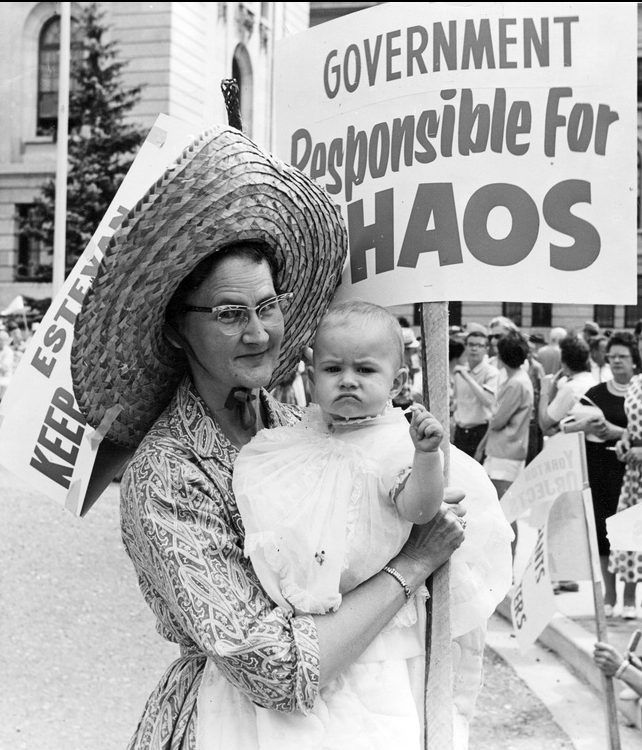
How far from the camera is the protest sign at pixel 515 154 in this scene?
2.44 metres

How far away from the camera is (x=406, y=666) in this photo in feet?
7.18

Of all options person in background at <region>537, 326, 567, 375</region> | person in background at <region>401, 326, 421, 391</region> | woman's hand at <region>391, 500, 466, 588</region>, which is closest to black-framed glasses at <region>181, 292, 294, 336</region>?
woman's hand at <region>391, 500, 466, 588</region>

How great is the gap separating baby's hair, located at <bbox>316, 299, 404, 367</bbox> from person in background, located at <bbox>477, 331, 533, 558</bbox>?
6143mm

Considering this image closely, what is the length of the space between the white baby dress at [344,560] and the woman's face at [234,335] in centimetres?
14

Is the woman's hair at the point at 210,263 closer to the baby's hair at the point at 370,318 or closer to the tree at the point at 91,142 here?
the baby's hair at the point at 370,318

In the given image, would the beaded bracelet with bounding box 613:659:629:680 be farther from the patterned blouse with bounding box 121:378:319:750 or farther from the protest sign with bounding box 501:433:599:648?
the patterned blouse with bounding box 121:378:319:750

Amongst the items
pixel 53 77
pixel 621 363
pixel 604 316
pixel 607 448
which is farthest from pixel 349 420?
pixel 604 316

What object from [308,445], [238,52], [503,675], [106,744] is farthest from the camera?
[238,52]

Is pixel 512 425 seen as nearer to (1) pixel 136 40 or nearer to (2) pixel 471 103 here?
(2) pixel 471 103

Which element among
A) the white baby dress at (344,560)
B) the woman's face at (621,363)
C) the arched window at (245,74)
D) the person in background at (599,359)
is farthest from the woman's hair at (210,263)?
the arched window at (245,74)

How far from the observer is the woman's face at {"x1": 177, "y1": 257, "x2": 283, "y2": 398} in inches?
87.8

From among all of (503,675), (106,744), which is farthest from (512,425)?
(106,744)

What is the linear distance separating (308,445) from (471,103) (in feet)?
2.75

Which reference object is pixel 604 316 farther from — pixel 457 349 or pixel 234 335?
pixel 234 335
